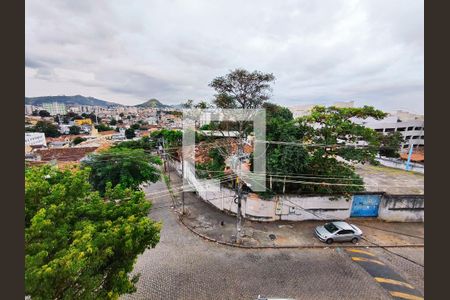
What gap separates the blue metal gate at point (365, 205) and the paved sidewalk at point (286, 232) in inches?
16.7

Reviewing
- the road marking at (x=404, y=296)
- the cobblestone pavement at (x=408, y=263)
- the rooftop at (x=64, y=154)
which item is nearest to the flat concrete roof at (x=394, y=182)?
the cobblestone pavement at (x=408, y=263)

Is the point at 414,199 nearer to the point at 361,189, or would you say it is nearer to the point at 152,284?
the point at 361,189

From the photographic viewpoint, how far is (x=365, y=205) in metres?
12.5

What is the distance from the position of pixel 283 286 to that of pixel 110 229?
691 cm

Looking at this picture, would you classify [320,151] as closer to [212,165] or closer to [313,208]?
[313,208]

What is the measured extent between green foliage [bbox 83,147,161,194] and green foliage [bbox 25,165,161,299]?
5.36 m

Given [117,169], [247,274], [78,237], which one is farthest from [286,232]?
[117,169]

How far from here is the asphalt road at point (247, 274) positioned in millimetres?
7594

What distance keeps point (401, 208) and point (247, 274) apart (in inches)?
426

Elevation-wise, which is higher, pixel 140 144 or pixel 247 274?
pixel 140 144

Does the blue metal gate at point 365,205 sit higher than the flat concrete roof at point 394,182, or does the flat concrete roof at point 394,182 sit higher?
the flat concrete roof at point 394,182

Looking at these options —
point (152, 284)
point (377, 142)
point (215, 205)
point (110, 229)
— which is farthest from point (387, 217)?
point (110, 229)

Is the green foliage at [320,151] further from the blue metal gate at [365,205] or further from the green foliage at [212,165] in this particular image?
the green foliage at [212,165]

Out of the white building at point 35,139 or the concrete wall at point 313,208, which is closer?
the concrete wall at point 313,208
